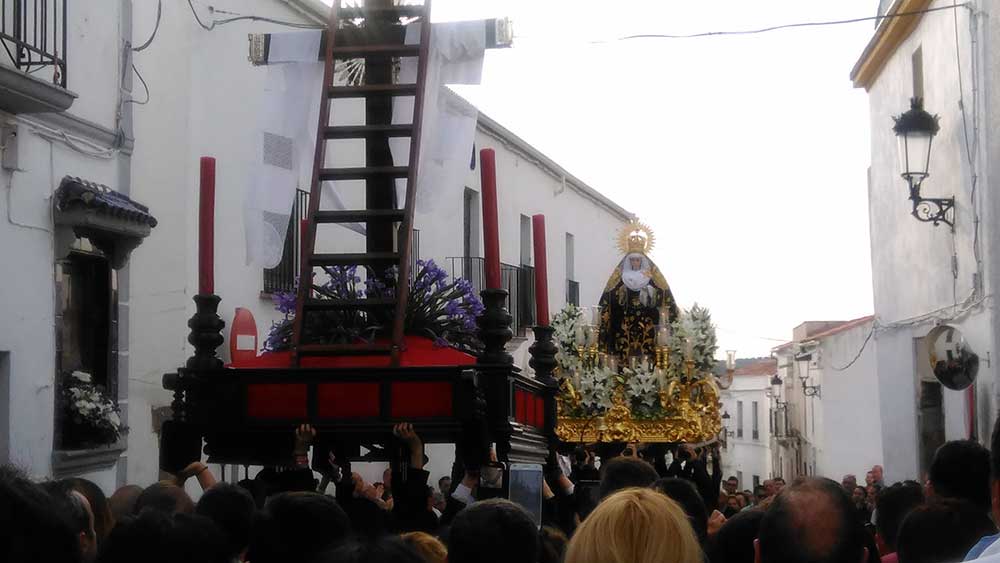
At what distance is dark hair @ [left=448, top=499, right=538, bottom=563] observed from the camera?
2.66m

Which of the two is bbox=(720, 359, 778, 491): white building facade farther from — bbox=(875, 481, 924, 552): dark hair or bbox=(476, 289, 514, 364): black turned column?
bbox=(476, 289, 514, 364): black turned column

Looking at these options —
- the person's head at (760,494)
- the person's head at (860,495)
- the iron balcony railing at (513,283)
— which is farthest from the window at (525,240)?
the person's head at (860,495)

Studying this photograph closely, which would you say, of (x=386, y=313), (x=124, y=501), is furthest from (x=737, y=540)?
Result: (x=124, y=501)

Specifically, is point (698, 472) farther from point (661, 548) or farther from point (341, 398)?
point (661, 548)

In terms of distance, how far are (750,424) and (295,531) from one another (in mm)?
42101

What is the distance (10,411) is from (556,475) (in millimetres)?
3787

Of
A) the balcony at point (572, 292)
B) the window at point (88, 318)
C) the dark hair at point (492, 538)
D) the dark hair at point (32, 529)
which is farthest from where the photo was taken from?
the balcony at point (572, 292)

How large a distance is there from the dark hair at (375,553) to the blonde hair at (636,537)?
1.67 ft

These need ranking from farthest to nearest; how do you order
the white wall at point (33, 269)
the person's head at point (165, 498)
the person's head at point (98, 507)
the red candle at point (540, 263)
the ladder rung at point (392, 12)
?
the white wall at point (33, 269) → the red candle at point (540, 263) → the ladder rung at point (392, 12) → the person's head at point (165, 498) → the person's head at point (98, 507)

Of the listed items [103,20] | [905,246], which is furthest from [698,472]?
[905,246]

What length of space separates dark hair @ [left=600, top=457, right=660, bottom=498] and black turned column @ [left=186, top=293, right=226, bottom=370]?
4.65ft

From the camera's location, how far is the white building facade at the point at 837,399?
21625 millimetres

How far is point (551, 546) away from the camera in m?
3.49

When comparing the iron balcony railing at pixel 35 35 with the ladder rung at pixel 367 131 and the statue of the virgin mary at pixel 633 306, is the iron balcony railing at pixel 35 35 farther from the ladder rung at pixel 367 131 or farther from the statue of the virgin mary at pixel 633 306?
the statue of the virgin mary at pixel 633 306
